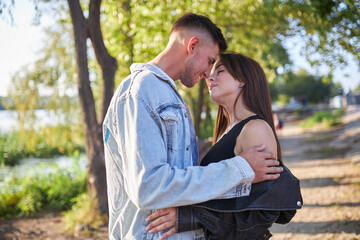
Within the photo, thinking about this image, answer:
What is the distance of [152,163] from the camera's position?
4.43 feet

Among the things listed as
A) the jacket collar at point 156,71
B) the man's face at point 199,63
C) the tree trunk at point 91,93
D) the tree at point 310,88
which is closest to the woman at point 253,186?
the man's face at point 199,63

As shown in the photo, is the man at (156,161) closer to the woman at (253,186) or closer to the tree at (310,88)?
the woman at (253,186)

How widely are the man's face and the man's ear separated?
42 mm

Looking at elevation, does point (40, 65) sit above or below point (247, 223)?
above

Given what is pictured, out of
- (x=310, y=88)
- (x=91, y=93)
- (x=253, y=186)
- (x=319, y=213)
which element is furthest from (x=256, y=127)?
(x=310, y=88)

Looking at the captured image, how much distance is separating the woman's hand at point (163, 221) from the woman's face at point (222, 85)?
92 centimetres

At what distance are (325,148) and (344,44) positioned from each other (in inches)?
261

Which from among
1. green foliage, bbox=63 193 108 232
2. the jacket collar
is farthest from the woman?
green foliage, bbox=63 193 108 232

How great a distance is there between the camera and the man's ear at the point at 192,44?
1.90 meters

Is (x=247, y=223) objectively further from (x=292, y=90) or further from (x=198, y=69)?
(x=292, y=90)

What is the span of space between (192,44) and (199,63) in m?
0.13

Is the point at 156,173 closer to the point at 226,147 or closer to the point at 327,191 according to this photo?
the point at 226,147

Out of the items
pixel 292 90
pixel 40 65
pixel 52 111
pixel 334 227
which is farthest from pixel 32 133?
pixel 292 90

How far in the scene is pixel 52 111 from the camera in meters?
8.13
